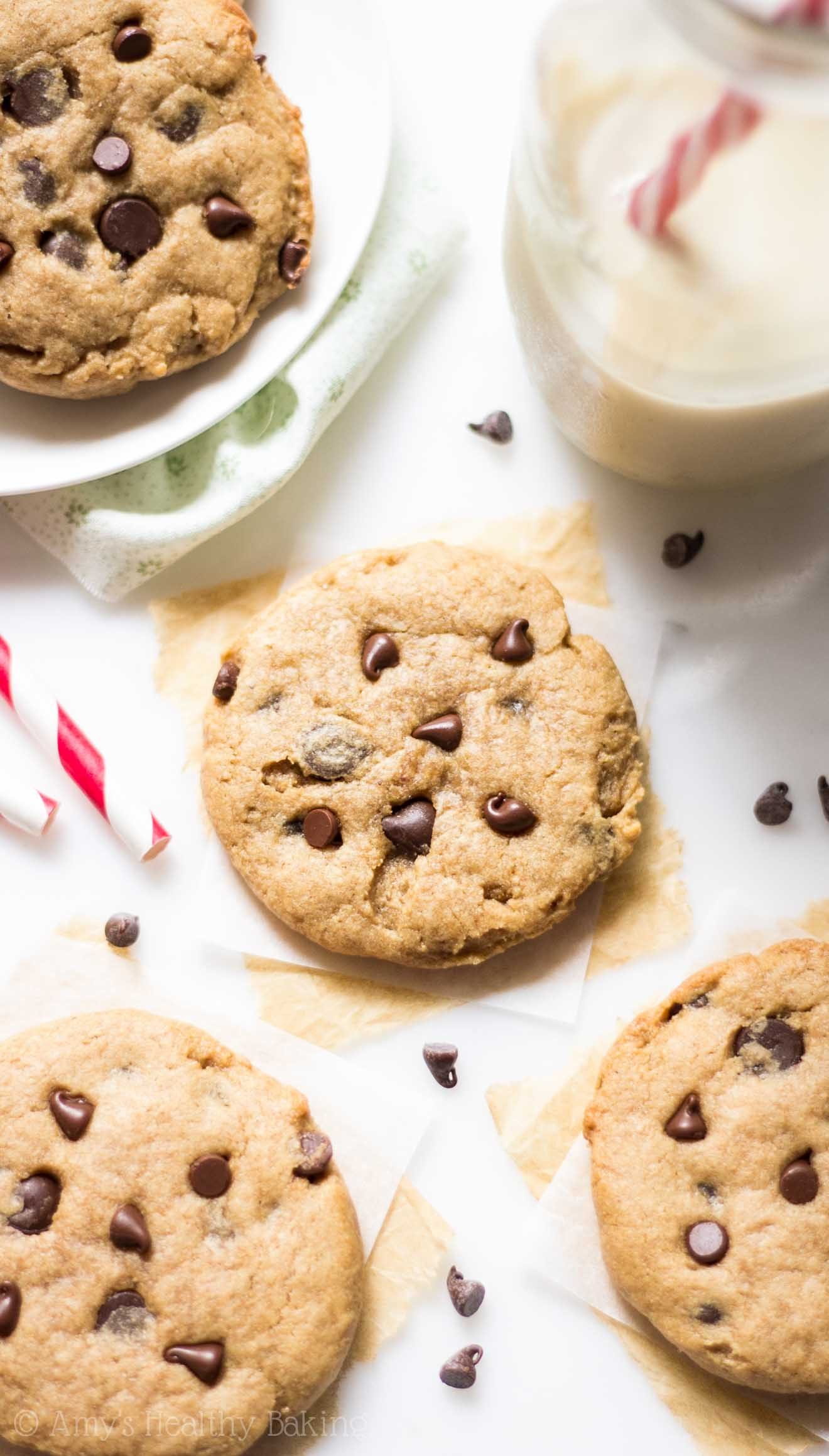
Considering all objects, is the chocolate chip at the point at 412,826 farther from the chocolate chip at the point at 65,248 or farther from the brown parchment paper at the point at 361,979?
the chocolate chip at the point at 65,248

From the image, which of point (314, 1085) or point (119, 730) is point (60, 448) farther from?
point (314, 1085)

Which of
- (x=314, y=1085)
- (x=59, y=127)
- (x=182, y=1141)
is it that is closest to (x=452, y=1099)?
(x=314, y=1085)

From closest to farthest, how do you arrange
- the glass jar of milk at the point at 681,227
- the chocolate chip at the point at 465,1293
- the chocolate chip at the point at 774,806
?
the glass jar of milk at the point at 681,227
the chocolate chip at the point at 465,1293
the chocolate chip at the point at 774,806

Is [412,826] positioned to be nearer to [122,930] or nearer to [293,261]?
[122,930]

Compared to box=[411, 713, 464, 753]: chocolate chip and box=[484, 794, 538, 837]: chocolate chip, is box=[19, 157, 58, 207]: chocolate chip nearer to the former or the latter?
box=[411, 713, 464, 753]: chocolate chip

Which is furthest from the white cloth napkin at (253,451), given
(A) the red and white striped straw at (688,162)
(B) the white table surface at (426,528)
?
(A) the red and white striped straw at (688,162)

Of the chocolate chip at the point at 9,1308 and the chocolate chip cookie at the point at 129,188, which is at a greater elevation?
the chocolate chip cookie at the point at 129,188
